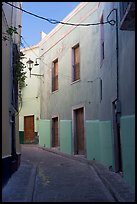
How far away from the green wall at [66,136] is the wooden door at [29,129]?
7.26 metres

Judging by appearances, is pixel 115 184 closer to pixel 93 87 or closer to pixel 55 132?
pixel 93 87

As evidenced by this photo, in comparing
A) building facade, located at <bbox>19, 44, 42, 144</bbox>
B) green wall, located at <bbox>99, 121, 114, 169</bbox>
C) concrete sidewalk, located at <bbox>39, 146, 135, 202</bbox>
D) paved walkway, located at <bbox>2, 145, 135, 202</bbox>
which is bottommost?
paved walkway, located at <bbox>2, 145, 135, 202</bbox>

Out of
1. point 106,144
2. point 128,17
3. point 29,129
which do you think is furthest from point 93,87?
point 29,129

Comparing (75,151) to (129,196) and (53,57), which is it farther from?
(129,196)

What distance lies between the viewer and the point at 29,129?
25859 millimetres

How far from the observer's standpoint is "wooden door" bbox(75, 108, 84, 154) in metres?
16.0

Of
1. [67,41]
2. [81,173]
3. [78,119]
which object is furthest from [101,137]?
[67,41]

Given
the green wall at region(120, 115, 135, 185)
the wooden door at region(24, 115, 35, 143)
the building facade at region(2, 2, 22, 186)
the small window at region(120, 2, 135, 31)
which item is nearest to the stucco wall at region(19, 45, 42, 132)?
the wooden door at region(24, 115, 35, 143)

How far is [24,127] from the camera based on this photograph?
26.2 m

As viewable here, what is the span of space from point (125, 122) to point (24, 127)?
1838 centimetres

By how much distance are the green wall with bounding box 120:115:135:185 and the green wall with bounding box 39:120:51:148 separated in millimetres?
12311

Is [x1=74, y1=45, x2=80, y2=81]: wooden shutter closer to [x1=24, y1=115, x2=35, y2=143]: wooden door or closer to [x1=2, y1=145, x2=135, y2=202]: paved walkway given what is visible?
[x1=2, y1=145, x2=135, y2=202]: paved walkway

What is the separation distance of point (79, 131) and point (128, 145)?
8414mm

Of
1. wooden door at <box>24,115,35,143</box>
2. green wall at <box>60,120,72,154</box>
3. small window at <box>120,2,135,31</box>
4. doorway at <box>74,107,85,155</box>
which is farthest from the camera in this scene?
wooden door at <box>24,115,35,143</box>
